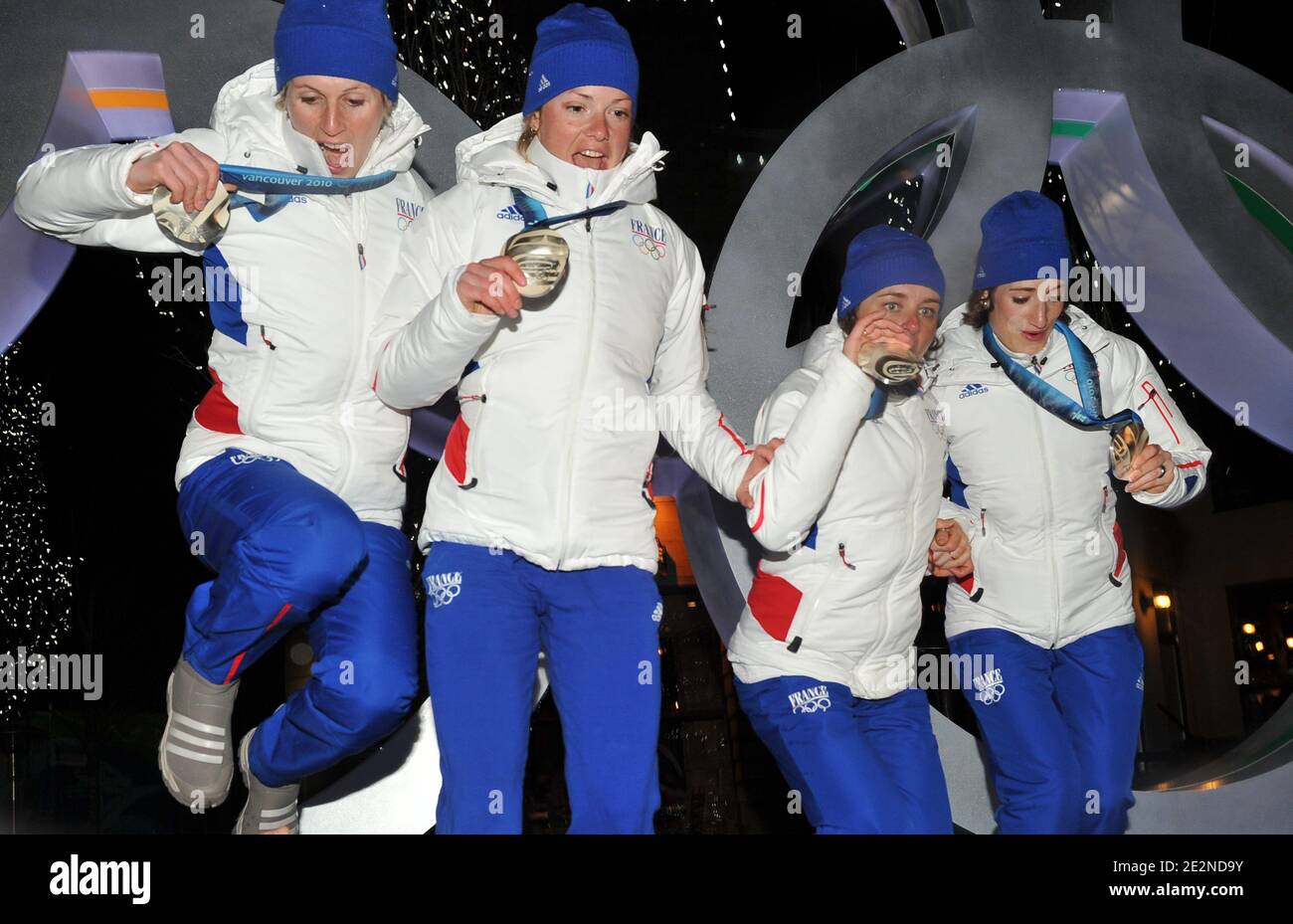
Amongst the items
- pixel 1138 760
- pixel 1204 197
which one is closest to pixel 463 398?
pixel 1204 197

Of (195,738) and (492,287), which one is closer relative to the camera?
(492,287)

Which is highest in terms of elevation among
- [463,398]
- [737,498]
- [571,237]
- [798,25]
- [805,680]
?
[798,25]

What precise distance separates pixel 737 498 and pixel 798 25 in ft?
17.5

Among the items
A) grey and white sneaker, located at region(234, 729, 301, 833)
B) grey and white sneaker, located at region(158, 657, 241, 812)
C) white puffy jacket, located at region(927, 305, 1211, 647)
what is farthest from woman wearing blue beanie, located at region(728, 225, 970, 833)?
grey and white sneaker, located at region(158, 657, 241, 812)

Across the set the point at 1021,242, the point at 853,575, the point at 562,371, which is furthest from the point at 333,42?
the point at 1021,242

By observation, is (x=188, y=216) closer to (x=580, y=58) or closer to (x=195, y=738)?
(x=580, y=58)

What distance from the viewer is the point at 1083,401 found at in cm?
378

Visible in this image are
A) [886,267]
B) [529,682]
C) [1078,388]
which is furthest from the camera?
[1078,388]

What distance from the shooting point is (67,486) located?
6.23 m

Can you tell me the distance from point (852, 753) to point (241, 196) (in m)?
1.88

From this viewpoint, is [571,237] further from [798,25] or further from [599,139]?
[798,25]

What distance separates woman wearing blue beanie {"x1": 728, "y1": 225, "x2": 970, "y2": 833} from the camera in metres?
3.00

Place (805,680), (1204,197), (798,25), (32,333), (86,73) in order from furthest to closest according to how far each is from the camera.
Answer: (798,25) < (32,333) < (1204,197) < (86,73) < (805,680)

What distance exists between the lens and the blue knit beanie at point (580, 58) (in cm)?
307
